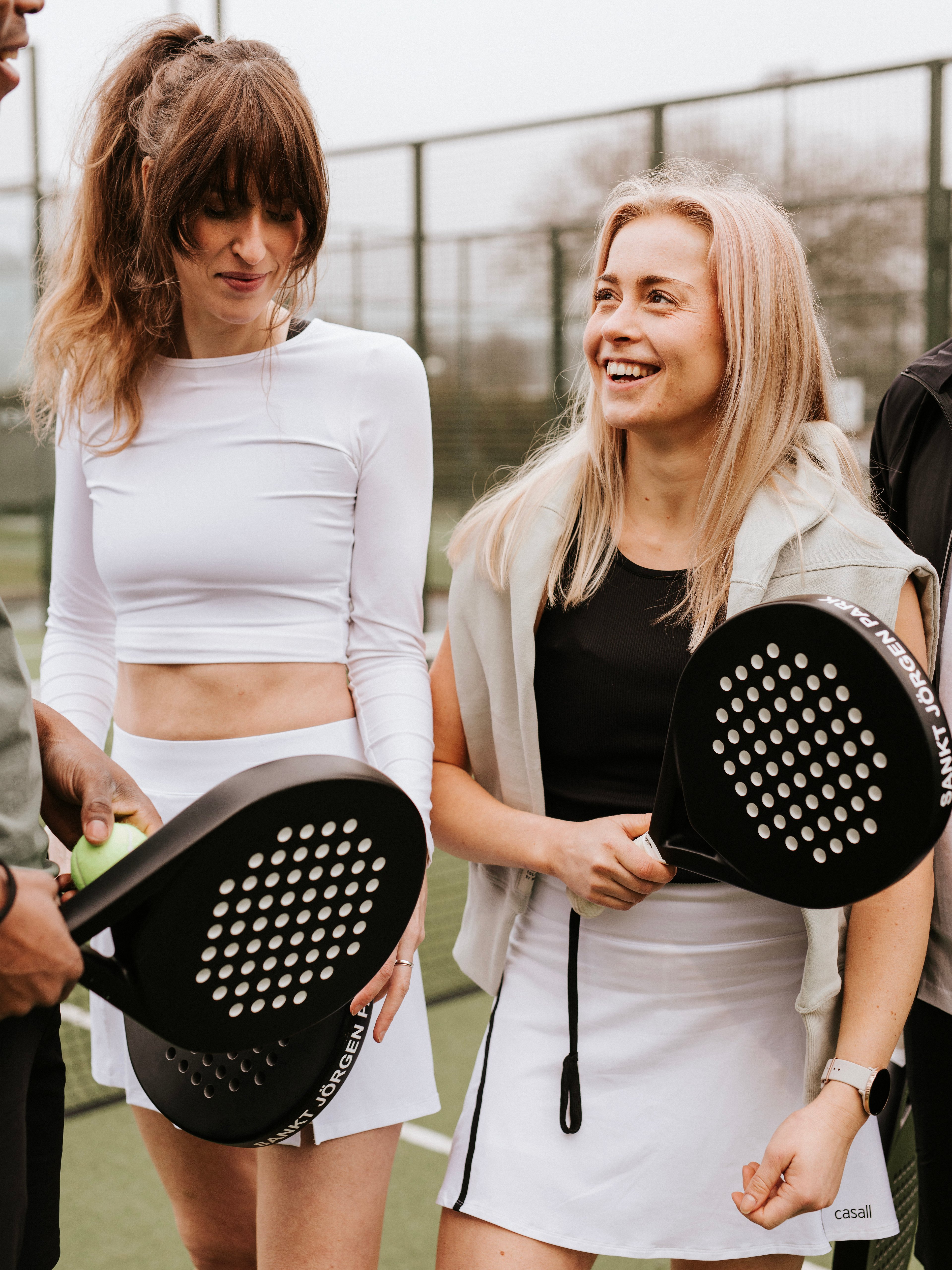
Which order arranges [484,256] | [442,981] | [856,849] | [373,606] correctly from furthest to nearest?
[484,256] < [442,981] < [373,606] < [856,849]

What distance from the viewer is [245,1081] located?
1270 millimetres

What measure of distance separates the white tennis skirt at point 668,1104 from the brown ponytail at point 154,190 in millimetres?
887

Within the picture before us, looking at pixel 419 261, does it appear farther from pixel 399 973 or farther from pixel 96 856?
pixel 96 856

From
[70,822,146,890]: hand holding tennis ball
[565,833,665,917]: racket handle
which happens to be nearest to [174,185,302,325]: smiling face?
[70,822,146,890]: hand holding tennis ball

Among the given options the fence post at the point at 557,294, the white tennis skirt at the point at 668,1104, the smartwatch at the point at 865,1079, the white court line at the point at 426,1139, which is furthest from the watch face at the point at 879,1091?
the fence post at the point at 557,294

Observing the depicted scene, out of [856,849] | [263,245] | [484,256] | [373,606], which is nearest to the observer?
[856,849]

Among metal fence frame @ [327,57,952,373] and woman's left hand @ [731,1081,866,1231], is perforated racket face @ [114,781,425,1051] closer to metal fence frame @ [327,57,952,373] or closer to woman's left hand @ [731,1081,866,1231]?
woman's left hand @ [731,1081,866,1231]

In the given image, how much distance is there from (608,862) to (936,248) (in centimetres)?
511

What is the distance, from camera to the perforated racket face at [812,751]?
109 centimetres

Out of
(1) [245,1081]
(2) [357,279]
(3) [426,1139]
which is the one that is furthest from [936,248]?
(1) [245,1081]

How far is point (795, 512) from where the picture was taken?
→ 1.52 metres

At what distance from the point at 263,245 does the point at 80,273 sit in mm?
308

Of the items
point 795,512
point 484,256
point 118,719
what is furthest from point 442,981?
point 484,256

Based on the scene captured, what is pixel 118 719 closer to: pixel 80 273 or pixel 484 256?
pixel 80 273
